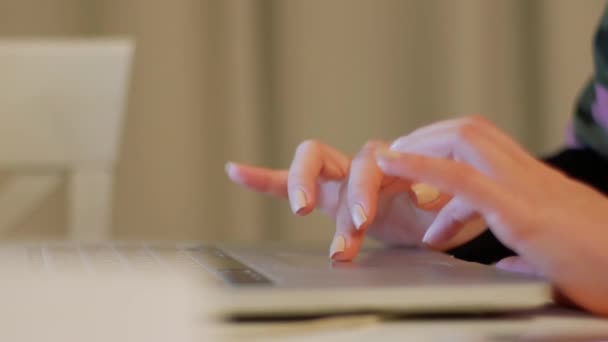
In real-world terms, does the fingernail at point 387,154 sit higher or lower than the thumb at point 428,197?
higher

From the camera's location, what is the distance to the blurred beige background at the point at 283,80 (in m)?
1.39

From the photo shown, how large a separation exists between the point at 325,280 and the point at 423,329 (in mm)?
61

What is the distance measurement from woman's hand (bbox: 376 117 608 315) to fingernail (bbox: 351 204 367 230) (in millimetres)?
48

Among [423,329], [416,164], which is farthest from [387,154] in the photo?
[423,329]

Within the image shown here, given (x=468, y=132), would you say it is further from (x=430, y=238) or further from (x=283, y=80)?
(x=283, y=80)

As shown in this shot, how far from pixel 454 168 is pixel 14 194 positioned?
0.77 meters

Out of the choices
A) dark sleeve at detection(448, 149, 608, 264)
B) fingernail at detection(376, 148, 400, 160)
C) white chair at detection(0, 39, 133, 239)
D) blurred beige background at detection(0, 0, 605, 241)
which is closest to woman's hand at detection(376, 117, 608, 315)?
fingernail at detection(376, 148, 400, 160)

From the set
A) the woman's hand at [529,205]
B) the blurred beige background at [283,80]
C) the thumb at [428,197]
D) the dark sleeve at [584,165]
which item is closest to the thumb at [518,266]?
the woman's hand at [529,205]

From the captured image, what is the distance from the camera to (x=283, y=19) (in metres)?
1.44

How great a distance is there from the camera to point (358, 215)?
501 mm

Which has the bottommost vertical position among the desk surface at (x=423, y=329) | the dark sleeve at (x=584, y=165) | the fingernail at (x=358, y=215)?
the dark sleeve at (x=584, y=165)

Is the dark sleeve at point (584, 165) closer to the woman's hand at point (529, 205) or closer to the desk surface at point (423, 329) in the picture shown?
the woman's hand at point (529, 205)

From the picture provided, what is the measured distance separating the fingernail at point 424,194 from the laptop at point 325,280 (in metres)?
0.06

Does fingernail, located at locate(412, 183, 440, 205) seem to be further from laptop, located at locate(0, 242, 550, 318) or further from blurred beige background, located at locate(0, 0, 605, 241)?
blurred beige background, located at locate(0, 0, 605, 241)
